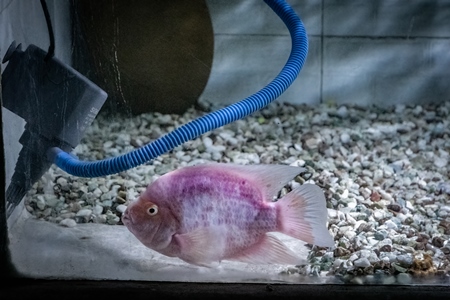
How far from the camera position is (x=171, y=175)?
1.33 metres

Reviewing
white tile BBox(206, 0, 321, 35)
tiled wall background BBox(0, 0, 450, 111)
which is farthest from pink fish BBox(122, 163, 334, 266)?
white tile BBox(206, 0, 321, 35)

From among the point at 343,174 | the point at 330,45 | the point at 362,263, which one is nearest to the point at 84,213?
the point at 362,263

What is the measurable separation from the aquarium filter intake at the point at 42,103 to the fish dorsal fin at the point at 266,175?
14.6 inches

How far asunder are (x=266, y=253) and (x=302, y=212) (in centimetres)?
13

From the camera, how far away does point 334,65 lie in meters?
2.17

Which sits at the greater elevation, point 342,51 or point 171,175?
point 342,51

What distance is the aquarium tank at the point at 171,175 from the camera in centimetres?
130

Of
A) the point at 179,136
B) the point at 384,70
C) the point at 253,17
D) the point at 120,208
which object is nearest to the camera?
the point at 179,136

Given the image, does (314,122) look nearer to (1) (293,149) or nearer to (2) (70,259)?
(1) (293,149)

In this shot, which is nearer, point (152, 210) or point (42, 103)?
point (152, 210)

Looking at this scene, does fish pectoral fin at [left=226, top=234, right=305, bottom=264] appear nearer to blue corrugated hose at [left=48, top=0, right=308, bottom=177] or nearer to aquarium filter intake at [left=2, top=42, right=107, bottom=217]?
blue corrugated hose at [left=48, top=0, right=308, bottom=177]

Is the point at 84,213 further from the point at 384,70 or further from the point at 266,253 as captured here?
the point at 384,70

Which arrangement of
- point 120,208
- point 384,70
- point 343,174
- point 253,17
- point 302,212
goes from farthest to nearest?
1. point 384,70
2. point 343,174
3. point 253,17
4. point 120,208
5. point 302,212

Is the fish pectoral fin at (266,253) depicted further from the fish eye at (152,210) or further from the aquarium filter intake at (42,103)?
the aquarium filter intake at (42,103)
